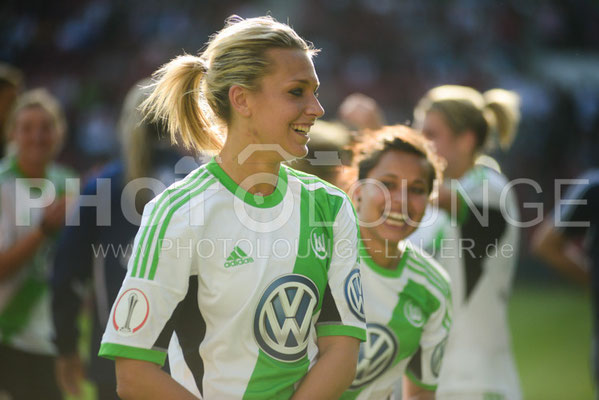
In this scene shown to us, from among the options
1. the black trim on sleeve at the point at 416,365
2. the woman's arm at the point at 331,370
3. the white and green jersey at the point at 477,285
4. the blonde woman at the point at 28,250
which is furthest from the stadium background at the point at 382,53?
the woman's arm at the point at 331,370

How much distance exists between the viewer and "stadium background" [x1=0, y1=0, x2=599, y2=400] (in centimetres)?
1719

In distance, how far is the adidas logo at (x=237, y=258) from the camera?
2.35m

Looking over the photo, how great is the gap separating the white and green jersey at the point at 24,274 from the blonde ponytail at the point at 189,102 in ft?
8.99

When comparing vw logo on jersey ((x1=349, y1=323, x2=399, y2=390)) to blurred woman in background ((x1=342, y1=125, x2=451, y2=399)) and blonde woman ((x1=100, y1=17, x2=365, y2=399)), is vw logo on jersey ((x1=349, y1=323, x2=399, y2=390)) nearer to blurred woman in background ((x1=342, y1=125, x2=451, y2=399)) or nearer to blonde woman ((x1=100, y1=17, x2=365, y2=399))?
blurred woman in background ((x1=342, y1=125, x2=451, y2=399))

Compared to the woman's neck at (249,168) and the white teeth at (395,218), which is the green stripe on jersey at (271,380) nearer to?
the woman's neck at (249,168)

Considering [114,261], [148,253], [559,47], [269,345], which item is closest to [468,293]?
[114,261]

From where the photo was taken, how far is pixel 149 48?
18.7m

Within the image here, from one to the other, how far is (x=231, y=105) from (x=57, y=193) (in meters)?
3.07

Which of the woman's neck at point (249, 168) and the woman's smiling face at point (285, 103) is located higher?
the woman's smiling face at point (285, 103)

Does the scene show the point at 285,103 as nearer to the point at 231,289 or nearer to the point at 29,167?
the point at 231,289

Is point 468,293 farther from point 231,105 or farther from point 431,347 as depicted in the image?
point 231,105

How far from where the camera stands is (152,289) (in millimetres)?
2244

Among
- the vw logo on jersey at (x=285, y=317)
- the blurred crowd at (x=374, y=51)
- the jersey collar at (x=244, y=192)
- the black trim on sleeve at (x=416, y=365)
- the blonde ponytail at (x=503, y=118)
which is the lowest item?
the black trim on sleeve at (x=416, y=365)

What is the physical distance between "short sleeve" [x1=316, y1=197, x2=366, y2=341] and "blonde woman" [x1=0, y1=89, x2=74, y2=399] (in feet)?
9.19
